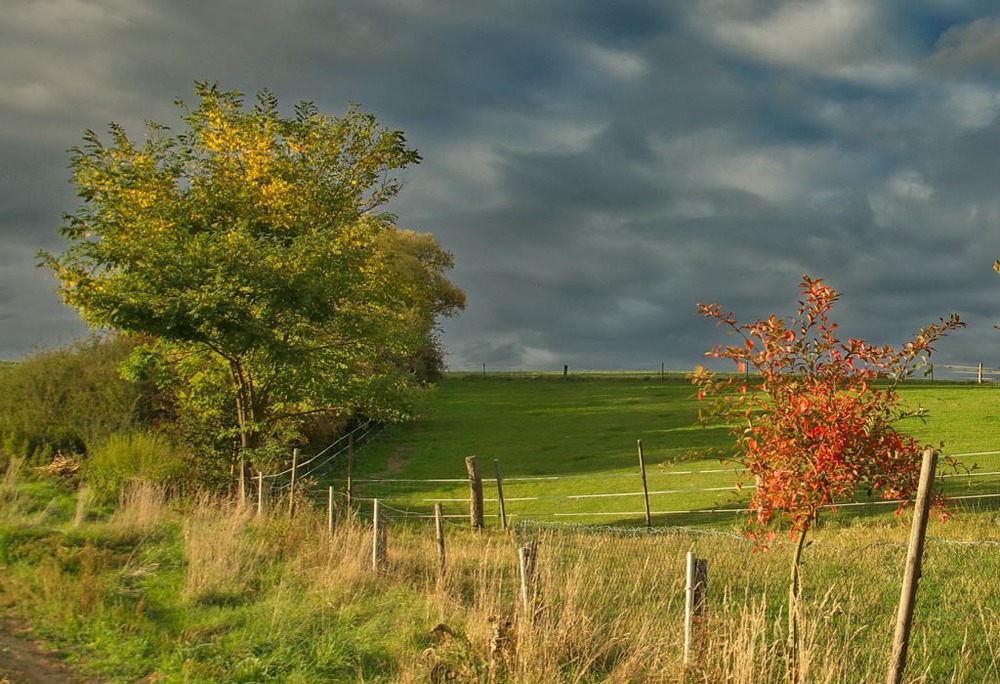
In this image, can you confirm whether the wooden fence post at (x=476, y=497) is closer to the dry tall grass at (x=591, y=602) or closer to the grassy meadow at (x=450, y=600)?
the grassy meadow at (x=450, y=600)

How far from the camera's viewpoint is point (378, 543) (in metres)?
12.9

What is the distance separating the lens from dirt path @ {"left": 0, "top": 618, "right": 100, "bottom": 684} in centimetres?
921

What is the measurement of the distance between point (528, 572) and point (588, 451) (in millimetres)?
29523

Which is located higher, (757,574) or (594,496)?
(757,574)

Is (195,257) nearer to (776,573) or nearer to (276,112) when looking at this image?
(276,112)

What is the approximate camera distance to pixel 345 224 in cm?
2473

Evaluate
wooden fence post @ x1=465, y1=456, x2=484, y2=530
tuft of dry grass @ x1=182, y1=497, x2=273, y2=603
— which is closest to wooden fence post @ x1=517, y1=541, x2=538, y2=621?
tuft of dry grass @ x1=182, y1=497, x2=273, y2=603

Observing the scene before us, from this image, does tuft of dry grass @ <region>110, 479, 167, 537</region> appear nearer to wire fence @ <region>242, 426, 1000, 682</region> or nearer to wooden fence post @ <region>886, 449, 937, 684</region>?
wire fence @ <region>242, 426, 1000, 682</region>

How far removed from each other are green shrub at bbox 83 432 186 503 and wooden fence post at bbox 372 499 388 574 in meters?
10.5

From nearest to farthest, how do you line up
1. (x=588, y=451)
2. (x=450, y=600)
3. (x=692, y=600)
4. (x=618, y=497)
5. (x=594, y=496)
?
(x=692, y=600) → (x=450, y=600) → (x=594, y=496) → (x=618, y=497) → (x=588, y=451)

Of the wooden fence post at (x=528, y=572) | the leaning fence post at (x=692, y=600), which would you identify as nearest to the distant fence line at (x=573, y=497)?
the wooden fence post at (x=528, y=572)

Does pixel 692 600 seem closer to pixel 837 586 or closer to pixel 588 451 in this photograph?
pixel 837 586

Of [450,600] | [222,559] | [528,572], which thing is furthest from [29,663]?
[528,572]

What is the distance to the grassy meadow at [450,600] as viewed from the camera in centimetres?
837
